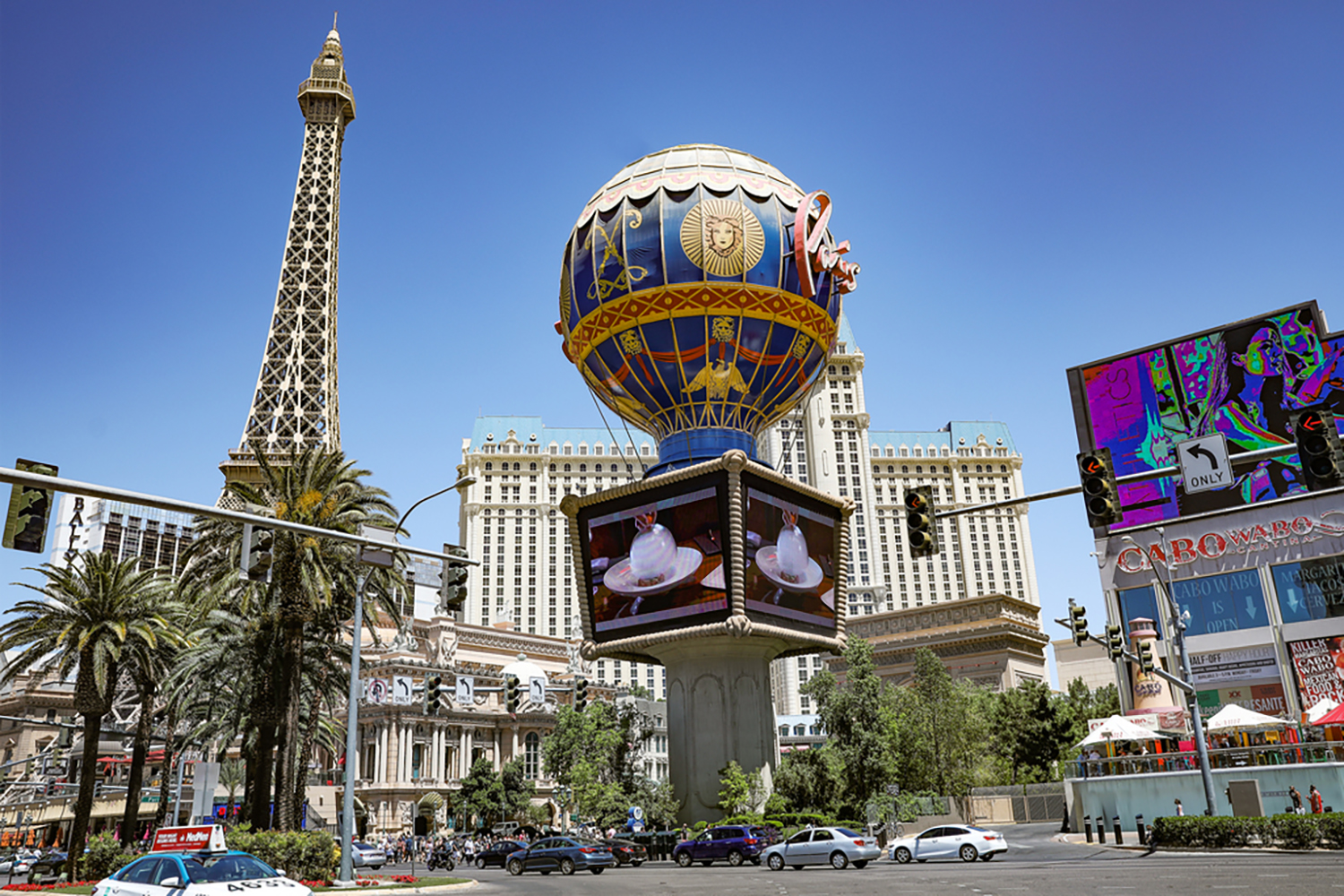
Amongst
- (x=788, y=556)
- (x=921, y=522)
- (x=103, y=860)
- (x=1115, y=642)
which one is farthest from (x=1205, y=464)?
(x=103, y=860)

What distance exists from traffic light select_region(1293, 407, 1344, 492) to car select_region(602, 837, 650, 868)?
3130cm

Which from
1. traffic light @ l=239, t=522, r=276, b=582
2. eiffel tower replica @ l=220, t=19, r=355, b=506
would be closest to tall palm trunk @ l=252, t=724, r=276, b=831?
traffic light @ l=239, t=522, r=276, b=582

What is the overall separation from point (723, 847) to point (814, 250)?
23.6 meters

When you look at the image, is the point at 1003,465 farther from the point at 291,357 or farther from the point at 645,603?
A: the point at 645,603

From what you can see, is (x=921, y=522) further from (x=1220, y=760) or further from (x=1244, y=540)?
(x=1244, y=540)

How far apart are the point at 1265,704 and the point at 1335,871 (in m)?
32.7

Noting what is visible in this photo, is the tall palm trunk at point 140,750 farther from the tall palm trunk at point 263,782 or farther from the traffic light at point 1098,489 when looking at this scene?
the traffic light at point 1098,489

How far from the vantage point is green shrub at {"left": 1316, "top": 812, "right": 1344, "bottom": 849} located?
2416 cm

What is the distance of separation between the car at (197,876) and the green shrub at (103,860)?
1698 centimetres

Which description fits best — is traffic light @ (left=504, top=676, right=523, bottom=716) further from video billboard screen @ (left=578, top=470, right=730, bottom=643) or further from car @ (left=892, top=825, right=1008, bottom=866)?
car @ (left=892, top=825, right=1008, bottom=866)

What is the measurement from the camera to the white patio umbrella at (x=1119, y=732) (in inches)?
1455

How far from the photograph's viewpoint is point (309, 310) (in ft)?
331

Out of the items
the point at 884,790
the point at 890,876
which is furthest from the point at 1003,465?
the point at 890,876

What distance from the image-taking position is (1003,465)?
→ 165250 mm
